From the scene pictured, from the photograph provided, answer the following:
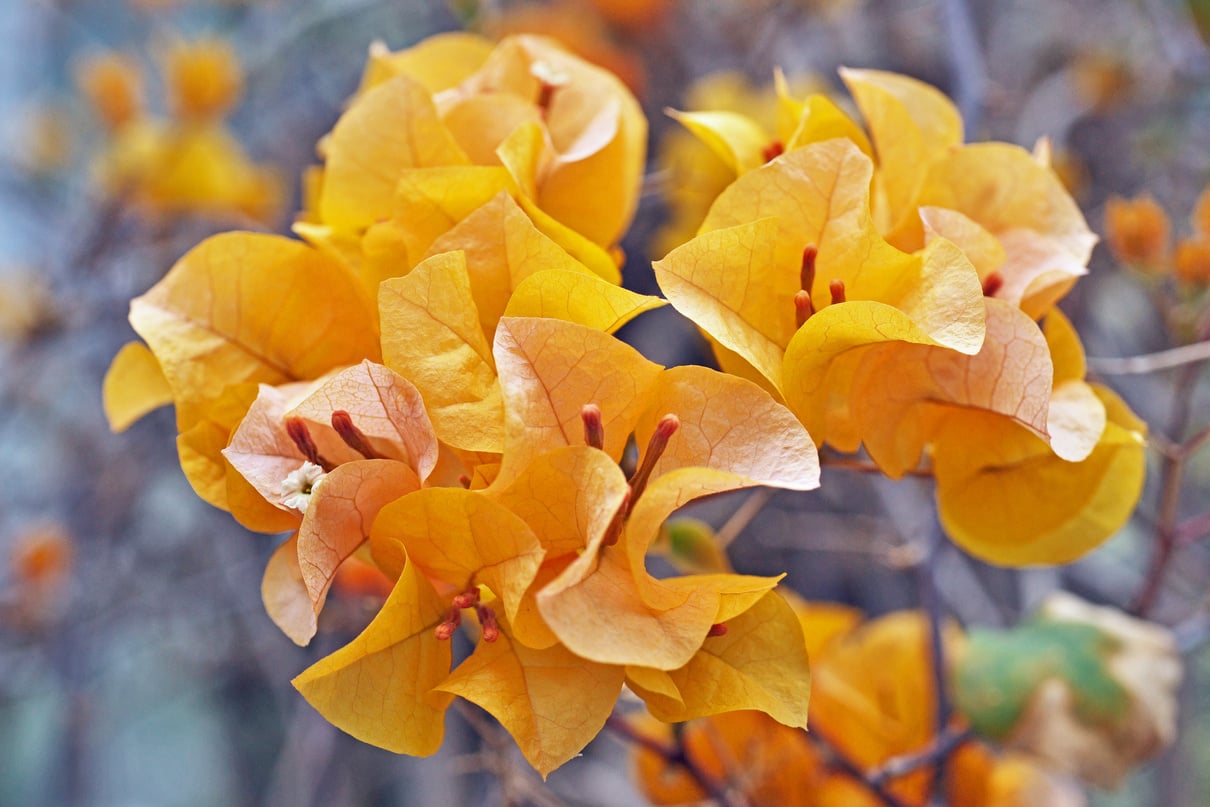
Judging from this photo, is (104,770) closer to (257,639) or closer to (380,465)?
(257,639)

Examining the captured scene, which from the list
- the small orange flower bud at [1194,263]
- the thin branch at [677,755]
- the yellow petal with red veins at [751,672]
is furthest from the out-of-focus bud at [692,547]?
the small orange flower bud at [1194,263]

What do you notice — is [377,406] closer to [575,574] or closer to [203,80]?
[575,574]

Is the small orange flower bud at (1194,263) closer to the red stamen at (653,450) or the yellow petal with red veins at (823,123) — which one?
the yellow petal with red veins at (823,123)

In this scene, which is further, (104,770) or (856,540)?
(104,770)

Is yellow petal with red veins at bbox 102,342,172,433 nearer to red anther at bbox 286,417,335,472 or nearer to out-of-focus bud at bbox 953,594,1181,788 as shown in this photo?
red anther at bbox 286,417,335,472

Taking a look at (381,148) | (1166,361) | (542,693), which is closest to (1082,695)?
(1166,361)

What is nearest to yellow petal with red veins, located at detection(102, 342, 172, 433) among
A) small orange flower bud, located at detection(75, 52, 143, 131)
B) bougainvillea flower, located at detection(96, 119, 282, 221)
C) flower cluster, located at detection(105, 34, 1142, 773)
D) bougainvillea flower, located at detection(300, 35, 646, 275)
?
flower cluster, located at detection(105, 34, 1142, 773)

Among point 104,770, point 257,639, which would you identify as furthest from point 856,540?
point 104,770
